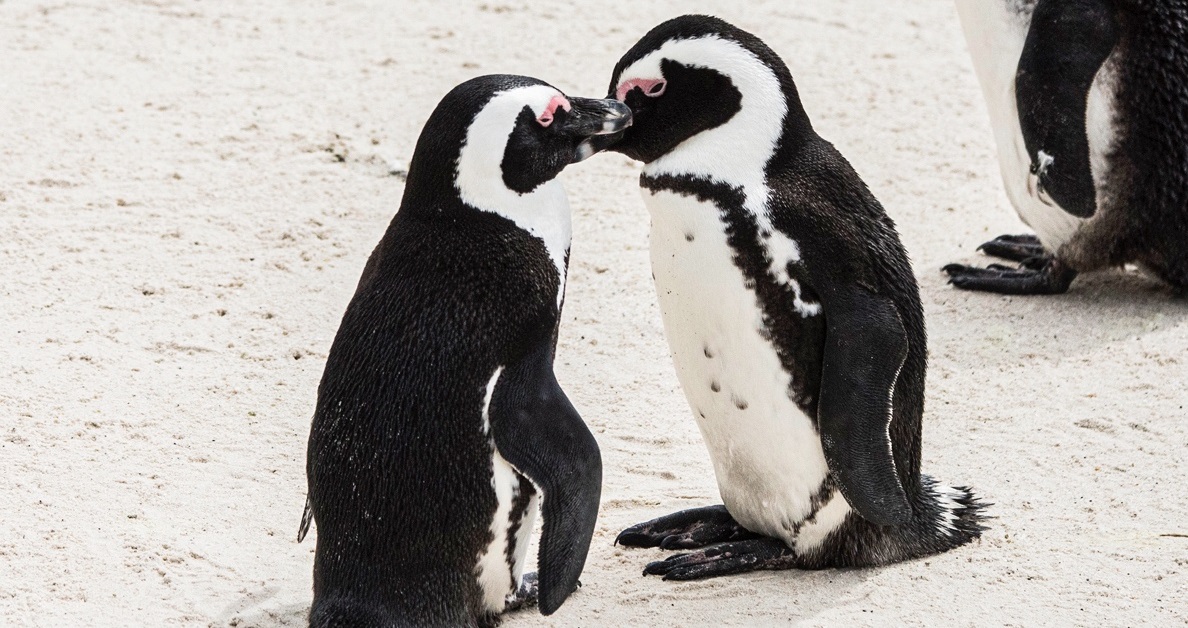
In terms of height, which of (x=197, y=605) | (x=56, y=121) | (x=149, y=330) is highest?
(x=56, y=121)

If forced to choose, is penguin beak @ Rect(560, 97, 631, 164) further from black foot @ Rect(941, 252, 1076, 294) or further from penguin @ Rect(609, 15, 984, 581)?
black foot @ Rect(941, 252, 1076, 294)

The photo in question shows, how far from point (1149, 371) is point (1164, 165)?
0.82m

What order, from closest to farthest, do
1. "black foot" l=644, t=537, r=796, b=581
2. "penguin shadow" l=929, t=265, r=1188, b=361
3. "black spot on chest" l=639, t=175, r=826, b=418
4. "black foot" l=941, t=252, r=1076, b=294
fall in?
1. "black spot on chest" l=639, t=175, r=826, b=418
2. "black foot" l=644, t=537, r=796, b=581
3. "penguin shadow" l=929, t=265, r=1188, b=361
4. "black foot" l=941, t=252, r=1076, b=294

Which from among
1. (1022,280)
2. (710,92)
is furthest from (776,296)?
(1022,280)

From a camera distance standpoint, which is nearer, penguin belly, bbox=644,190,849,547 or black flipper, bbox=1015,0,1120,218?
penguin belly, bbox=644,190,849,547

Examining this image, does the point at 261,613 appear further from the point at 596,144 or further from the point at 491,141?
the point at 596,144

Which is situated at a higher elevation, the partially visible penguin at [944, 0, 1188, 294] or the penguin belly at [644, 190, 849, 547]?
the partially visible penguin at [944, 0, 1188, 294]

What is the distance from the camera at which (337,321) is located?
4.66 meters

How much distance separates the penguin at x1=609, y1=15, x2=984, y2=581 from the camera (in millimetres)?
3260

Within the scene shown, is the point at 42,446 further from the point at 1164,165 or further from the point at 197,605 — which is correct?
the point at 1164,165

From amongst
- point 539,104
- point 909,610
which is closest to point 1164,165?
point 909,610

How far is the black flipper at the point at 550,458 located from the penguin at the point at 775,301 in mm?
518

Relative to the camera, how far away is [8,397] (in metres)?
4.03

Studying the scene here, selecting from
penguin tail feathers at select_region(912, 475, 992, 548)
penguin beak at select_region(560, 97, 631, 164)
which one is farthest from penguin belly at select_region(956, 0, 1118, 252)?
penguin beak at select_region(560, 97, 631, 164)
